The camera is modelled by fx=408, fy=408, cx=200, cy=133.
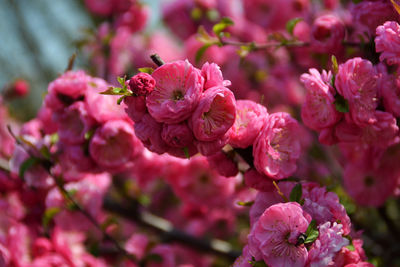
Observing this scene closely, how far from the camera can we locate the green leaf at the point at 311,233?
0.59 m

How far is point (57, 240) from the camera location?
3.65 feet

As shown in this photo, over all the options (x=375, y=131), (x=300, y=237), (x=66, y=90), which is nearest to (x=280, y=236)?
(x=300, y=237)

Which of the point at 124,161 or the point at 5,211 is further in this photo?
the point at 5,211

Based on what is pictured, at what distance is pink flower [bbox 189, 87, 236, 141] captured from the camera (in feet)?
1.96

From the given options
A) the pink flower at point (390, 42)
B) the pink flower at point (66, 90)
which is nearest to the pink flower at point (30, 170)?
the pink flower at point (66, 90)

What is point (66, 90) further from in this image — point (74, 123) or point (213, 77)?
point (213, 77)

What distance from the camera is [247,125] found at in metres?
0.68

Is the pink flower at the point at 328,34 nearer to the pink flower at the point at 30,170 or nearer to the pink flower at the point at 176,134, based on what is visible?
the pink flower at the point at 176,134

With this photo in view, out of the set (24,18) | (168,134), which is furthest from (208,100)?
(24,18)

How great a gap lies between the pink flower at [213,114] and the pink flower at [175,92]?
0.05 feet

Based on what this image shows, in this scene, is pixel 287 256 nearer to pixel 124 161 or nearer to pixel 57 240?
pixel 124 161

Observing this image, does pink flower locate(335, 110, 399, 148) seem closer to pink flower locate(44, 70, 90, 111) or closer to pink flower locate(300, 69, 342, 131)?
pink flower locate(300, 69, 342, 131)

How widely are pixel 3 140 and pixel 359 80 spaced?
4.84 feet

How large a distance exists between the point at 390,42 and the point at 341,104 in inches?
4.7
